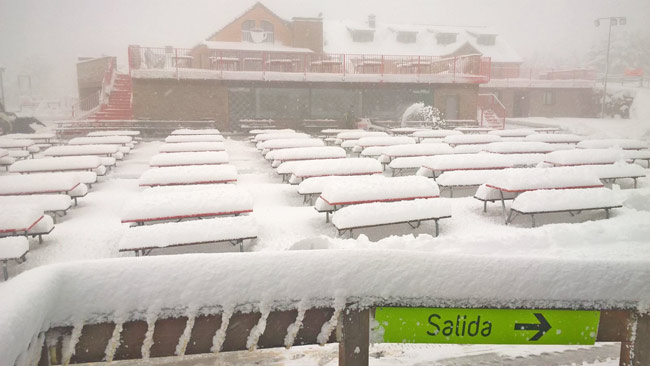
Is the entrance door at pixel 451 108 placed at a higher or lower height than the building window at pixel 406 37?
lower

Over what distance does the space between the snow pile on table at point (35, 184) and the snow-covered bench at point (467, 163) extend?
8.48 metres

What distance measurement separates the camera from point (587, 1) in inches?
5138

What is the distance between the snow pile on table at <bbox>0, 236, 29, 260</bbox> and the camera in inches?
247

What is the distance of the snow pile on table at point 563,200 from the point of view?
8125mm

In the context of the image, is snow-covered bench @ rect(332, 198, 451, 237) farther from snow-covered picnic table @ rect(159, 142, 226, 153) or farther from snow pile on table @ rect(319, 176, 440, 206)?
snow-covered picnic table @ rect(159, 142, 226, 153)

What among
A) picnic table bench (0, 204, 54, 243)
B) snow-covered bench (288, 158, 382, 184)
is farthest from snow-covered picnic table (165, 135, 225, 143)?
picnic table bench (0, 204, 54, 243)

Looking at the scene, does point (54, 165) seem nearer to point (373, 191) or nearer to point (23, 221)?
point (23, 221)

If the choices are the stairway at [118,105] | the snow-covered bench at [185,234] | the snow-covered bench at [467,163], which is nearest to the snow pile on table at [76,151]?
the snow-covered bench at [185,234]

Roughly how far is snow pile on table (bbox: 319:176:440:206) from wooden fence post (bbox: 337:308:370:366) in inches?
247

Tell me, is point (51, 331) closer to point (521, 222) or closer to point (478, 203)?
point (521, 222)

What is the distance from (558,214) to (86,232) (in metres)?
9.51

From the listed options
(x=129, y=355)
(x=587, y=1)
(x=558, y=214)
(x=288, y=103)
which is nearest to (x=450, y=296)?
(x=129, y=355)

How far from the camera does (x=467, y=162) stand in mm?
11250

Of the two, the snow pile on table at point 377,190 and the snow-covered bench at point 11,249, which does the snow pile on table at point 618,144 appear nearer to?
the snow pile on table at point 377,190
